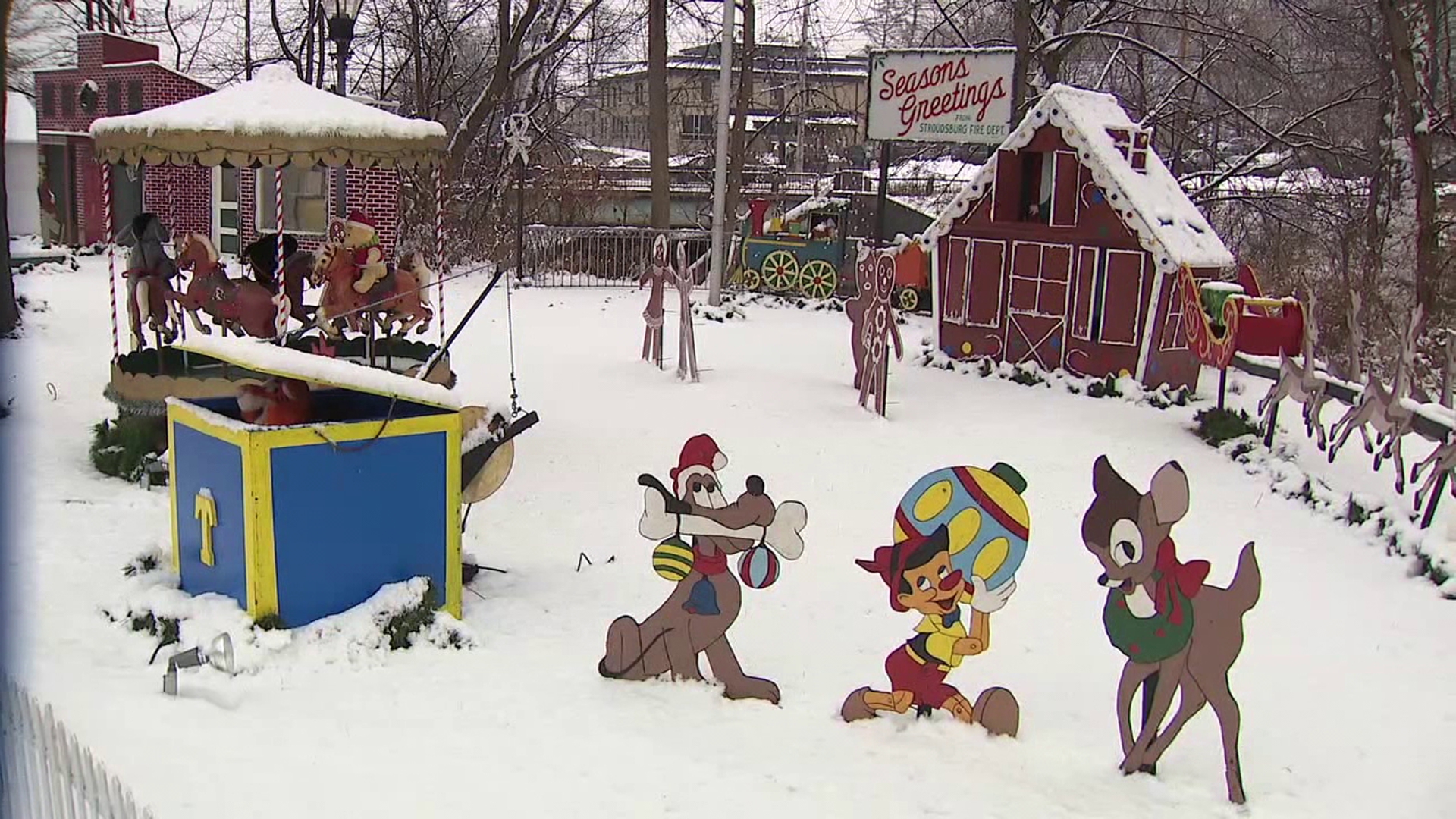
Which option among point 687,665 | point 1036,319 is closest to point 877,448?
point 1036,319

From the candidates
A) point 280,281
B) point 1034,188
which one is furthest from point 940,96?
point 280,281

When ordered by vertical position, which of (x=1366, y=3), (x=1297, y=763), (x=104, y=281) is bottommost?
(x=1297, y=763)

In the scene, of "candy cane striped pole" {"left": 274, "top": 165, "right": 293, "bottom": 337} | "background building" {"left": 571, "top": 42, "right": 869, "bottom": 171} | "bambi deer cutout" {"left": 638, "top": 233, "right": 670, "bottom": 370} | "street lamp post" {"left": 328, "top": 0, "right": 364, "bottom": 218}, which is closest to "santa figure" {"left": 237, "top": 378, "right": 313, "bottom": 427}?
"candy cane striped pole" {"left": 274, "top": 165, "right": 293, "bottom": 337}

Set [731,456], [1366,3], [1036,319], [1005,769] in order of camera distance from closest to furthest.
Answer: [1005,769] < [731,456] < [1036,319] < [1366,3]

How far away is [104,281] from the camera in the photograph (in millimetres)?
18734

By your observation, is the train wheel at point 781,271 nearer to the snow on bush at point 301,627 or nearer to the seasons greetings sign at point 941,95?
the seasons greetings sign at point 941,95

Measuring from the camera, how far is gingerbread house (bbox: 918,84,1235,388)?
13.1 metres

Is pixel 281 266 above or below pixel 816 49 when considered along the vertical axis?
below

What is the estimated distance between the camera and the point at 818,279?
2058cm

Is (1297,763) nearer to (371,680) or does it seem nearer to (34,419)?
(371,680)

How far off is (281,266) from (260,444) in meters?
3.90

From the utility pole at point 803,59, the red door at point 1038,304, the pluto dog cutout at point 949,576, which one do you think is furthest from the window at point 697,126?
the pluto dog cutout at point 949,576

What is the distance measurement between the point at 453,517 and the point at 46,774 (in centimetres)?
312

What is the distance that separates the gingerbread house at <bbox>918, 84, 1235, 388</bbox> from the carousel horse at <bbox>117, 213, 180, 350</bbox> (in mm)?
8566
